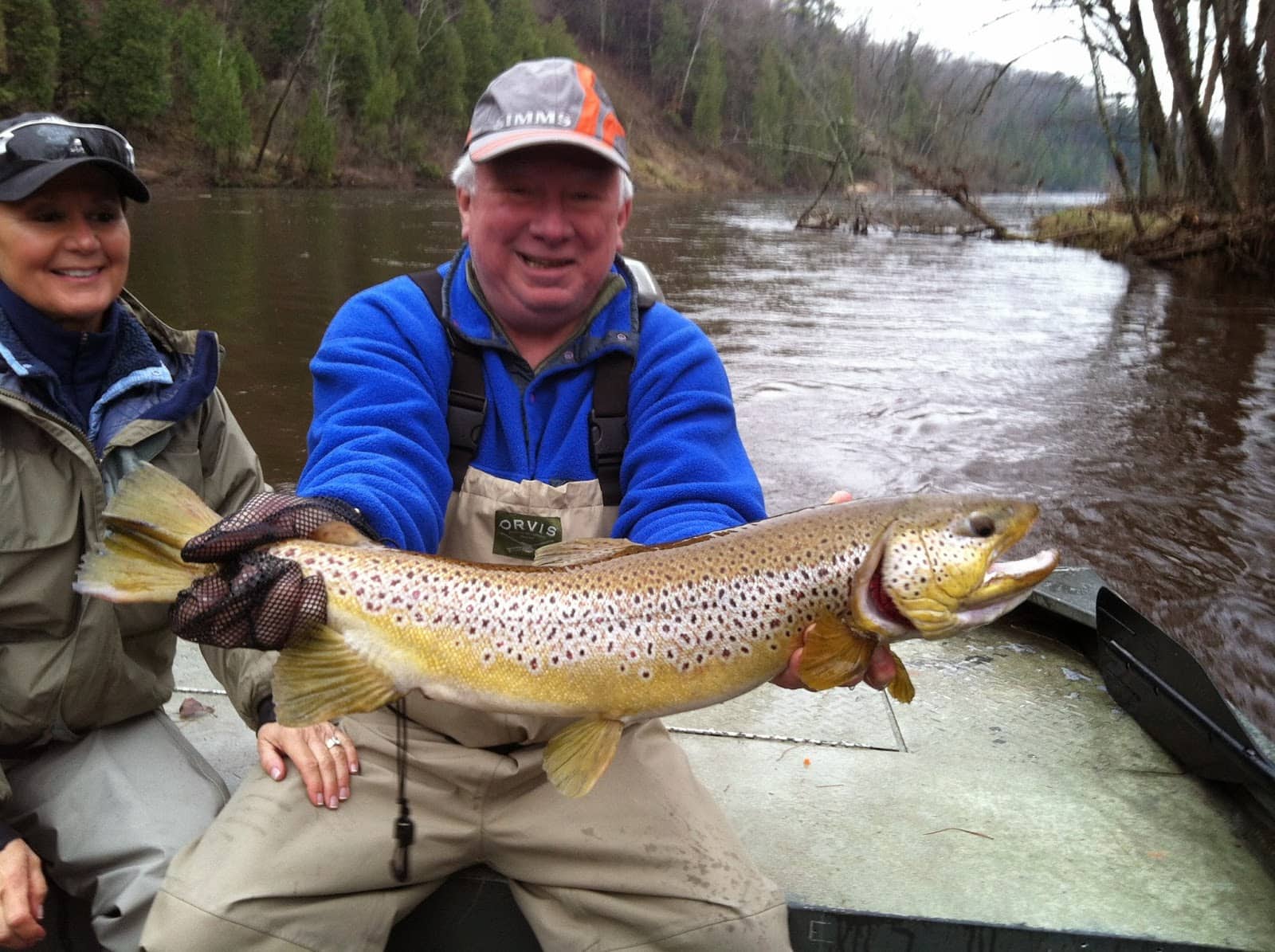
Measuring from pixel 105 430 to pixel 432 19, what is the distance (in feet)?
236

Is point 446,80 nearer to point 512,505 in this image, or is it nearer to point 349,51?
point 349,51

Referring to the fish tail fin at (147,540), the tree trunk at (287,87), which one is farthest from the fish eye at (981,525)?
the tree trunk at (287,87)

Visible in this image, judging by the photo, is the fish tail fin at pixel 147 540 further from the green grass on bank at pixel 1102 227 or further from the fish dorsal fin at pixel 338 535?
the green grass on bank at pixel 1102 227

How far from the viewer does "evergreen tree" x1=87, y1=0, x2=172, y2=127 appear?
4078 cm

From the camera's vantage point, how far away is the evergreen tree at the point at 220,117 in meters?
41.3

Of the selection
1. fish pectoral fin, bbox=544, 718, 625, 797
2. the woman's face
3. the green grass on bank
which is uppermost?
the green grass on bank

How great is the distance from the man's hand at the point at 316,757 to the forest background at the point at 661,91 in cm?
2087

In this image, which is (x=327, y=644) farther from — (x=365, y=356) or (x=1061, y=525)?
(x=1061, y=525)

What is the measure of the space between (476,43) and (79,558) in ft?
233

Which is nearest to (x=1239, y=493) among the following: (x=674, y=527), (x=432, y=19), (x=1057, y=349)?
(x=1057, y=349)

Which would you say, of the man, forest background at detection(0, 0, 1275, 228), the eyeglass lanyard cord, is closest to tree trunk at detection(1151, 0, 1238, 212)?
forest background at detection(0, 0, 1275, 228)

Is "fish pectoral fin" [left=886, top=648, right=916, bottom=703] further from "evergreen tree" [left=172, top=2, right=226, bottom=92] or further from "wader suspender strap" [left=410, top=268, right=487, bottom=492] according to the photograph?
"evergreen tree" [left=172, top=2, right=226, bottom=92]

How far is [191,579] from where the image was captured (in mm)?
2104

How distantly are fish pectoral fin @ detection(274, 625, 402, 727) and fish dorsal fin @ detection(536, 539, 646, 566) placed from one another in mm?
441
